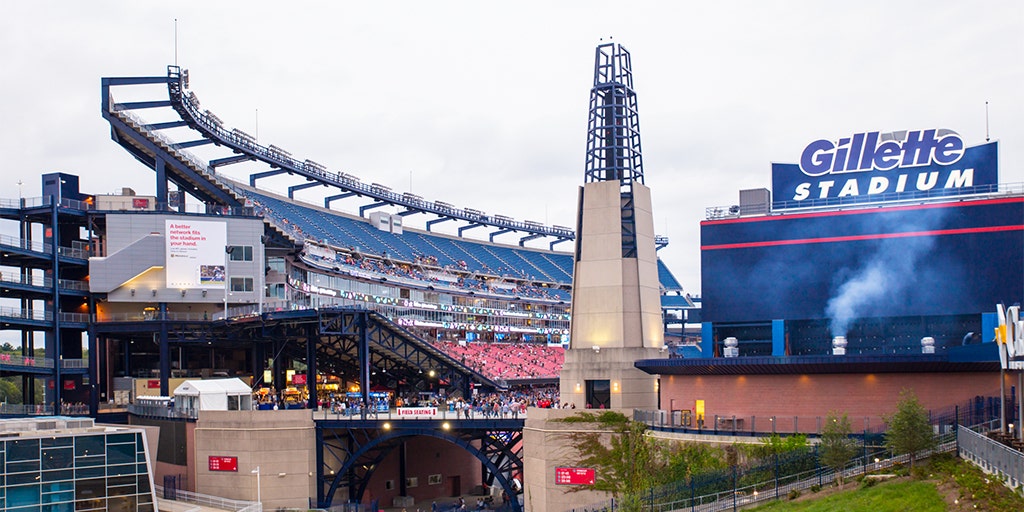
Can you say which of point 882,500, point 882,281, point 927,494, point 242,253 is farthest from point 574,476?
point 242,253

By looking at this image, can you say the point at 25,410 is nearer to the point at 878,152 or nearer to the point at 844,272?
the point at 844,272

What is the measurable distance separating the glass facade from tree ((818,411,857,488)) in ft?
126

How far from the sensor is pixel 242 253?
93000 millimetres

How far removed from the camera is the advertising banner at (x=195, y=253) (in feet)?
298

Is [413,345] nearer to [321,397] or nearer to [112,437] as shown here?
[321,397]

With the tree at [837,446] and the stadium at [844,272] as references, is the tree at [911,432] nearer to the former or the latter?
the tree at [837,446]

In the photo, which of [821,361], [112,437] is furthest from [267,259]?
[821,361]

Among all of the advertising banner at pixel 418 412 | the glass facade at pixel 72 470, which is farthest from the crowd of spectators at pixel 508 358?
the glass facade at pixel 72 470

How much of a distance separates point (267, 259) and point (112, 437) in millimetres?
38201

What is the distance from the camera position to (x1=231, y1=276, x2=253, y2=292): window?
92.9m

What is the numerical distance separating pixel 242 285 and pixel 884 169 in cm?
5396

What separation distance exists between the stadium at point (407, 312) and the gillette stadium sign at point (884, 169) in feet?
0.43

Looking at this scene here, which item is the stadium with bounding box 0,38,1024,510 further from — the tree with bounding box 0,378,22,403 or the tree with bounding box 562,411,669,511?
the tree with bounding box 0,378,22,403

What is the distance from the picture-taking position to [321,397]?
9681 cm
